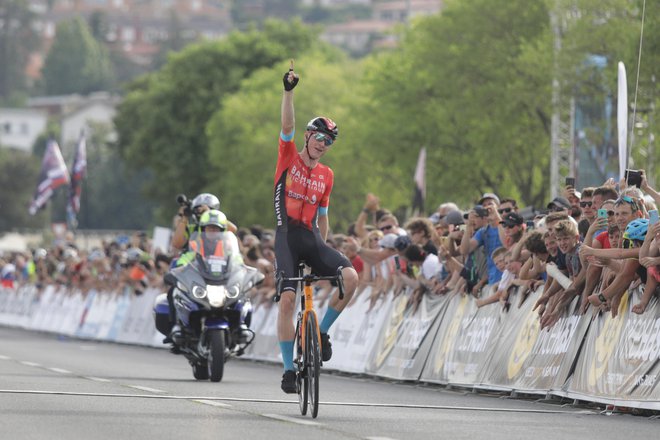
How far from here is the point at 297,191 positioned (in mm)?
14945

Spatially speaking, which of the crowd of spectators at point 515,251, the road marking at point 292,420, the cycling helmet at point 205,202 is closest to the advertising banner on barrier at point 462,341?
the crowd of spectators at point 515,251

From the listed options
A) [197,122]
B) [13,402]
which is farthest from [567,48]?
[197,122]

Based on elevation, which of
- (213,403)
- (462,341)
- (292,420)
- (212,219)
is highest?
(212,219)

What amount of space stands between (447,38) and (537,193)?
6.78 metres

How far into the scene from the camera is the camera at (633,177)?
16.9 meters

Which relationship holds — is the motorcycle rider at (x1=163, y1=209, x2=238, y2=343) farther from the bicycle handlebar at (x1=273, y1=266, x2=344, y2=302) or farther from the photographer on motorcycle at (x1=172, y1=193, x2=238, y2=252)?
the bicycle handlebar at (x1=273, y1=266, x2=344, y2=302)

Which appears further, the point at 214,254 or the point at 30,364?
the point at 30,364

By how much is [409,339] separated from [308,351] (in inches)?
292

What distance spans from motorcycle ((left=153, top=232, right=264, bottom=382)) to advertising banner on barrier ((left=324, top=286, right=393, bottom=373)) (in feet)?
8.02

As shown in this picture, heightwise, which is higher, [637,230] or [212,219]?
[637,230]

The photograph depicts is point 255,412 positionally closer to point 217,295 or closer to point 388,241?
point 217,295

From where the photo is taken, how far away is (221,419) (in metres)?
13.7

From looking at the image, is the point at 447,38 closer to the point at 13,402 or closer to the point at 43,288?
the point at 43,288

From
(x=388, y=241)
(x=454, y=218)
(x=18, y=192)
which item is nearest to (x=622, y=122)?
(x=454, y=218)
